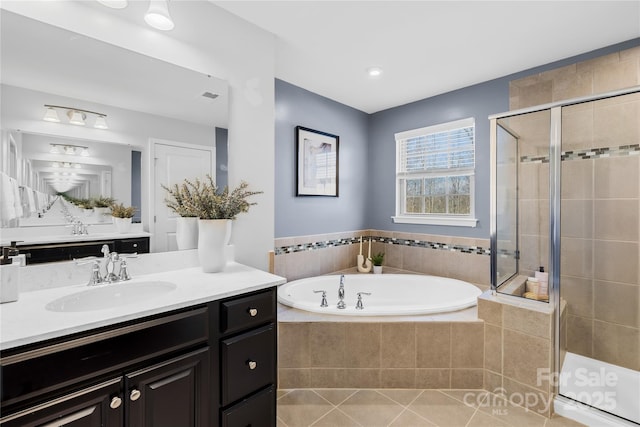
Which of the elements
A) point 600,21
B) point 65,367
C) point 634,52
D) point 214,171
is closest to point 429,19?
point 600,21

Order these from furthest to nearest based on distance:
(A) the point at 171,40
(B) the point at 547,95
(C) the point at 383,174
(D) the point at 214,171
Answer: (C) the point at 383,174
(B) the point at 547,95
(D) the point at 214,171
(A) the point at 171,40

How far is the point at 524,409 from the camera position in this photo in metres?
1.94

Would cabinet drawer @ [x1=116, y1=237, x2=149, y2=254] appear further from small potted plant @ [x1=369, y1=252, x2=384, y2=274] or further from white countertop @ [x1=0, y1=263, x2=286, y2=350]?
small potted plant @ [x1=369, y1=252, x2=384, y2=274]

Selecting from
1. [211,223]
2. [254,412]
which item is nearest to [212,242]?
[211,223]

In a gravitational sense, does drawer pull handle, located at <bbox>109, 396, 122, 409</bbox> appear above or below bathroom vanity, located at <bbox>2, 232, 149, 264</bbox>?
below

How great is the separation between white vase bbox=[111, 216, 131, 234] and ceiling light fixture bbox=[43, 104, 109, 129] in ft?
1.56

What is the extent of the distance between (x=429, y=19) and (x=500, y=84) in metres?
1.31

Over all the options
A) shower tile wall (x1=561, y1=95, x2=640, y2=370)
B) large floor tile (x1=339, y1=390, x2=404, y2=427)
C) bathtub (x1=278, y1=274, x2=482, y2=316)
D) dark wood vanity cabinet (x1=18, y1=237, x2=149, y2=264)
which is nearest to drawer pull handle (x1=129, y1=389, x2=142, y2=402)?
dark wood vanity cabinet (x1=18, y1=237, x2=149, y2=264)

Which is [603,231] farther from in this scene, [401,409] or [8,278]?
[8,278]

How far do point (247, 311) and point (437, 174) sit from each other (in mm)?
2743

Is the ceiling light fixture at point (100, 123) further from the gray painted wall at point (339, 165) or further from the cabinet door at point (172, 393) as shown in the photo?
the gray painted wall at point (339, 165)

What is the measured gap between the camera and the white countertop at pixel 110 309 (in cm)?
94

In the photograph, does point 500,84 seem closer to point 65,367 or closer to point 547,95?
point 547,95

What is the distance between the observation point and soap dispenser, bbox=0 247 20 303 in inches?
46.1
